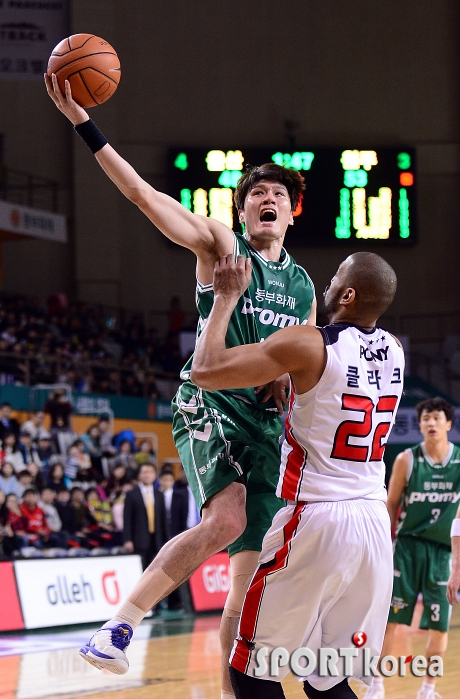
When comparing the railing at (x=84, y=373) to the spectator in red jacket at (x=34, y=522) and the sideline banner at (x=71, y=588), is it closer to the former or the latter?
the spectator in red jacket at (x=34, y=522)

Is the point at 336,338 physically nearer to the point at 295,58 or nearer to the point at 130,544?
the point at 130,544

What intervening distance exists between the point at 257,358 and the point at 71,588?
7.98 metres

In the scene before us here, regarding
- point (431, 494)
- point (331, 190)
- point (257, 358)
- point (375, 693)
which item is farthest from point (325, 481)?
point (331, 190)

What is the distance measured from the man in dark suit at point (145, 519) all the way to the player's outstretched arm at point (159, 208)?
8.41m

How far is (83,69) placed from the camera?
4543 mm

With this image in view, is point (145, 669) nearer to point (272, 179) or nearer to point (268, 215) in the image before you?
point (268, 215)

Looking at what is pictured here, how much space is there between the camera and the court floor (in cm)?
701

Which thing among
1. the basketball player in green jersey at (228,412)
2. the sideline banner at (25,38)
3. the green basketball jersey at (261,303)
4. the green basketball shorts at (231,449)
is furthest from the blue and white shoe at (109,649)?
the sideline banner at (25,38)

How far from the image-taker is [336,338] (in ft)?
12.3

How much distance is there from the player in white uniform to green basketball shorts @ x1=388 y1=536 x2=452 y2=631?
356 cm

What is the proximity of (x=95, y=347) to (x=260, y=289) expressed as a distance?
1624 cm

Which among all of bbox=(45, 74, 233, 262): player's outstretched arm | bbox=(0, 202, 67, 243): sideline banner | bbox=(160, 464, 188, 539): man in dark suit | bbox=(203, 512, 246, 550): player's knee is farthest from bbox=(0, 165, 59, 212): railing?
bbox=(203, 512, 246, 550): player's knee

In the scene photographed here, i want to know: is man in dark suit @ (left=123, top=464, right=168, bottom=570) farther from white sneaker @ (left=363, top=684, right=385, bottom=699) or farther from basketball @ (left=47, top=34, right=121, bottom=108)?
basketball @ (left=47, top=34, right=121, bottom=108)

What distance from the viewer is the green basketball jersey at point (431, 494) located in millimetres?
7383
